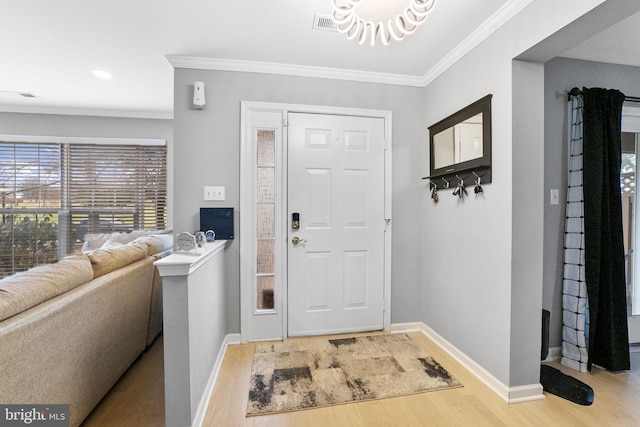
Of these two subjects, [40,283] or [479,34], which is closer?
[40,283]

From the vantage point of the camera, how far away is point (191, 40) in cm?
211

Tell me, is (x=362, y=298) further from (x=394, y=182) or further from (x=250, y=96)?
(x=250, y=96)

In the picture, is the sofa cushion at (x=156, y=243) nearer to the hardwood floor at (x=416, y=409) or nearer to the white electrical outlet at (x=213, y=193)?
the white electrical outlet at (x=213, y=193)

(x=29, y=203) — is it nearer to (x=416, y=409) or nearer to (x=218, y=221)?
(x=218, y=221)

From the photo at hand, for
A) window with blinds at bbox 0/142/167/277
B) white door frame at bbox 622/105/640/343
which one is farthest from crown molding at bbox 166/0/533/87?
window with blinds at bbox 0/142/167/277

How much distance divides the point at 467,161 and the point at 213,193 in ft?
6.68

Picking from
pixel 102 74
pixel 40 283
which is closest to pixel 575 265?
pixel 40 283

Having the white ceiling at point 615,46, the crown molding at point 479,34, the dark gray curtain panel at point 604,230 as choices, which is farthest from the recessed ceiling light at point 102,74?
the dark gray curtain panel at point 604,230

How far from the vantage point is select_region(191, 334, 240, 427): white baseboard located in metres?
1.52

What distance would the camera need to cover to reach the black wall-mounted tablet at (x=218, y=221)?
7.66 ft

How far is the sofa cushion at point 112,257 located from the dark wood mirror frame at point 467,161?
2567 millimetres

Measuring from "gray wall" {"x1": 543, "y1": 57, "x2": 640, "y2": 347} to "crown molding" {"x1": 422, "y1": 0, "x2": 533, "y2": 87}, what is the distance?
0.65 metres

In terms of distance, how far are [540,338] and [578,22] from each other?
180 centimetres

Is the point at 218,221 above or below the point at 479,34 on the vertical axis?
below
